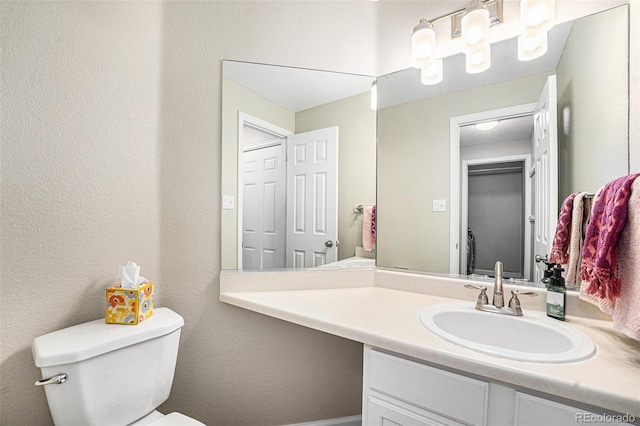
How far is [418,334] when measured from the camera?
919 millimetres

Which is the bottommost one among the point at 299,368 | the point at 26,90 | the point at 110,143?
the point at 299,368

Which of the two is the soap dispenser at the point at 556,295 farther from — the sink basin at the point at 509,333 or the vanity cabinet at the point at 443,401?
the vanity cabinet at the point at 443,401

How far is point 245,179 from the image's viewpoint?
1473 millimetres

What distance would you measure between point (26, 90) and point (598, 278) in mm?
1902

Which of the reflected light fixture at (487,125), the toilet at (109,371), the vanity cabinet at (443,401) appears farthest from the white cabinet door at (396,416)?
the reflected light fixture at (487,125)

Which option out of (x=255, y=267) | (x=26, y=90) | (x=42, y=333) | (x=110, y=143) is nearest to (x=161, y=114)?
(x=110, y=143)

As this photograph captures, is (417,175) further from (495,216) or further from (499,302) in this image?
(499,302)

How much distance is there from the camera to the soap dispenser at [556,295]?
1047 millimetres

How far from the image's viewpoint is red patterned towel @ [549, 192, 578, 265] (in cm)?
106

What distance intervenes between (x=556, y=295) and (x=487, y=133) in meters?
0.70

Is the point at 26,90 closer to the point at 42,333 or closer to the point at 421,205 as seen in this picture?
the point at 42,333

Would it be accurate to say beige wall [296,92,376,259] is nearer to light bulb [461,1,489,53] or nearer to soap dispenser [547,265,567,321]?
light bulb [461,1,489,53]

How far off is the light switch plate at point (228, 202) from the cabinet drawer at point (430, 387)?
2.99 ft

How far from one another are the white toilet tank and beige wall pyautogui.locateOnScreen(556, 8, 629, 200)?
1634 mm
